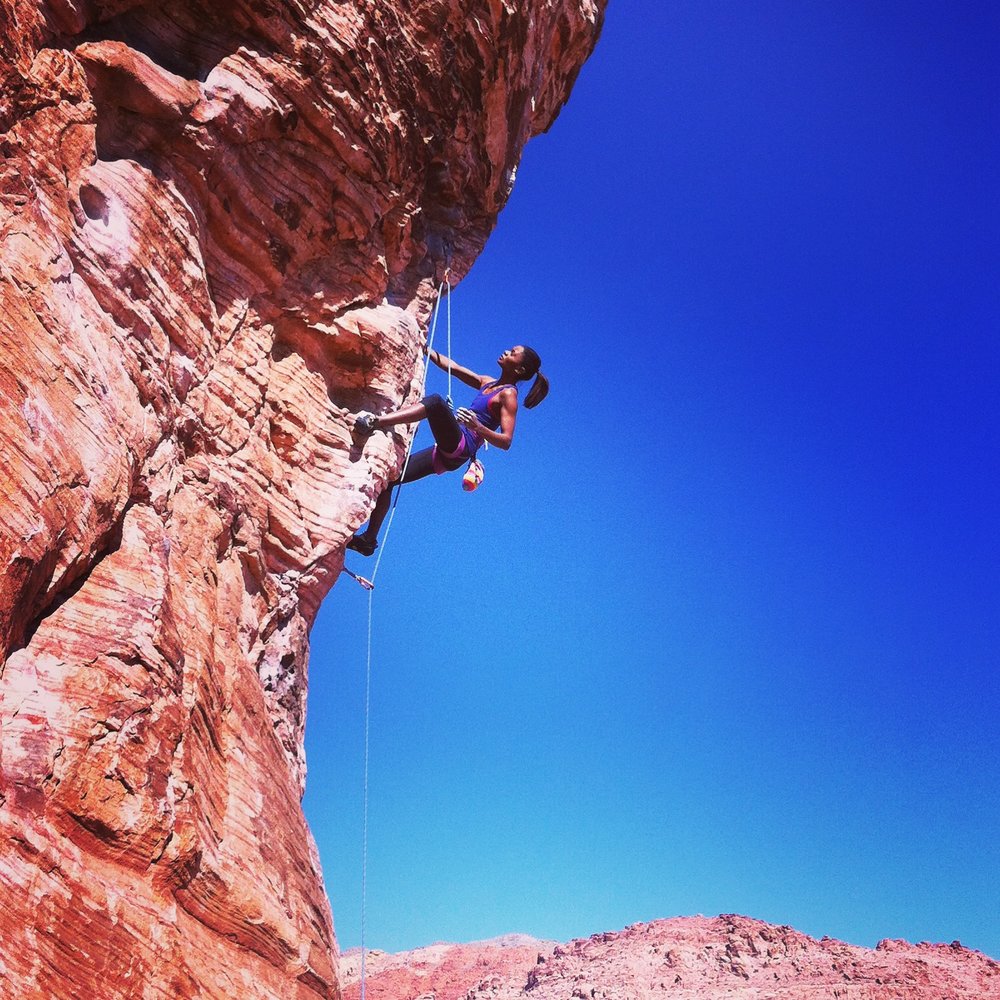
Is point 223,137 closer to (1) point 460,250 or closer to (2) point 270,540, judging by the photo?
(2) point 270,540

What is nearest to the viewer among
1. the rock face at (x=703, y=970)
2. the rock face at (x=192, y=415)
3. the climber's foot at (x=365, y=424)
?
the rock face at (x=192, y=415)

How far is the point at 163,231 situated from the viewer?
725cm

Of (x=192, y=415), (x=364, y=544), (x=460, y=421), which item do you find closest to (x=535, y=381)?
(x=460, y=421)

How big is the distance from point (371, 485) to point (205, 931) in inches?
221

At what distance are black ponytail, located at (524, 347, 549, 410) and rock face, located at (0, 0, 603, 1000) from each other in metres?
1.67

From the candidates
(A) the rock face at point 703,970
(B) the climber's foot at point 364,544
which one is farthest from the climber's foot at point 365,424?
(A) the rock face at point 703,970

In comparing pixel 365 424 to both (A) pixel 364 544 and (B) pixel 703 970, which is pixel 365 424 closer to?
(A) pixel 364 544

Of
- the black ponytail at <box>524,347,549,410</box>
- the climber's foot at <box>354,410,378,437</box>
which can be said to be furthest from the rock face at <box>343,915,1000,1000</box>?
the climber's foot at <box>354,410,378,437</box>

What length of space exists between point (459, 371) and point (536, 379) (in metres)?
1.46

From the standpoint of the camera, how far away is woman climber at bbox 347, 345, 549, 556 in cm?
1028

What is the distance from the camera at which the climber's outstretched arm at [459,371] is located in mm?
12383

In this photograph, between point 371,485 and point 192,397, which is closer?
point 192,397

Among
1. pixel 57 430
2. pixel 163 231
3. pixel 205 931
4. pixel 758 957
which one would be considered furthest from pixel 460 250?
pixel 758 957

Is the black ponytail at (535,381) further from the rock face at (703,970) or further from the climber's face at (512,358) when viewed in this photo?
the rock face at (703,970)
